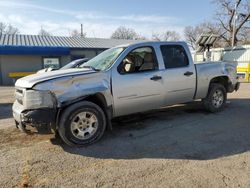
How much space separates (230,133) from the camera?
536 cm

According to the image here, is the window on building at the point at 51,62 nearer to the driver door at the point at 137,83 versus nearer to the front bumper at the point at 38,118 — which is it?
the driver door at the point at 137,83

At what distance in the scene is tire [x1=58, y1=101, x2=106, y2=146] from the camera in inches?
183

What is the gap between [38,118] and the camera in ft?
14.4

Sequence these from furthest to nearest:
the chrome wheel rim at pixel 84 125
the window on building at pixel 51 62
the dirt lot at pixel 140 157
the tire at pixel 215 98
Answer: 1. the window on building at pixel 51 62
2. the tire at pixel 215 98
3. the chrome wheel rim at pixel 84 125
4. the dirt lot at pixel 140 157

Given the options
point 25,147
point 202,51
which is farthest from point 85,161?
point 202,51

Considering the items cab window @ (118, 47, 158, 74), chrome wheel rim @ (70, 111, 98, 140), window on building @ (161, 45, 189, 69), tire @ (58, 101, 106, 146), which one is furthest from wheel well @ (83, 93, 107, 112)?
window on building @ (161, 45, 189, 69)

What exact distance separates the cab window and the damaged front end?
1718mm

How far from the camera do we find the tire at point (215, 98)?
280 inches

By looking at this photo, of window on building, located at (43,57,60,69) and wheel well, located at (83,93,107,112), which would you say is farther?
window on building, located at (43,57,60,69)

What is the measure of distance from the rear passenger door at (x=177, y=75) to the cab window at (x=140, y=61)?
1.02 ft

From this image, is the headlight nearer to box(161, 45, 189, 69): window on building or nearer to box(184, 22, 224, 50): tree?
box(161, 45, 189, 69): window on building

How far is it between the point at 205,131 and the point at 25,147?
3.76m

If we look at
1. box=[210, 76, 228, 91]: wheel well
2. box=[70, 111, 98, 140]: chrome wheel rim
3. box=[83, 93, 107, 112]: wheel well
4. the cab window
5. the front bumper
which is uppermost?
the cab window

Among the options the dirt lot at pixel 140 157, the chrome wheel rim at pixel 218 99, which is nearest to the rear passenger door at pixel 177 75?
the dirt lot at pixel 140 157
